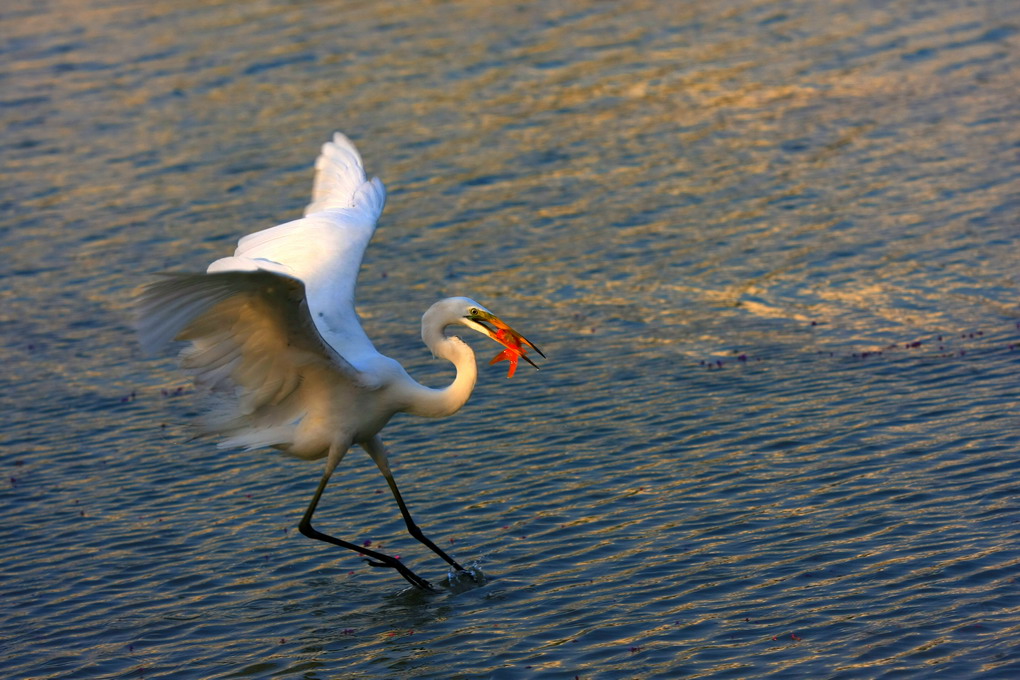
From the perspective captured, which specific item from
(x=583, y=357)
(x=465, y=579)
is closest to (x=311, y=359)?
(x=465, y=579)

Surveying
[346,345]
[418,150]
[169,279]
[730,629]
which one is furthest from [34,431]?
[418,150]

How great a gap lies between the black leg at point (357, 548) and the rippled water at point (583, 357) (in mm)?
180

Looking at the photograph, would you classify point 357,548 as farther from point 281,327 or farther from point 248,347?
point 281,327

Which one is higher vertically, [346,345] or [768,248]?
[346,345]

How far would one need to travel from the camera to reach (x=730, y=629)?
6543mm

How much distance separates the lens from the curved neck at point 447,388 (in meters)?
7.58

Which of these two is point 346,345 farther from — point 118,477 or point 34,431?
point 34,431

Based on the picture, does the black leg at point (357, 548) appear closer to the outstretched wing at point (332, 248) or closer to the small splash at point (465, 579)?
the small splash at point (465, 579)

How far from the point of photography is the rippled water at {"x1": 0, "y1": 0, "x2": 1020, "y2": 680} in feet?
22.6

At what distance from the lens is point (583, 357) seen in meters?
10.6

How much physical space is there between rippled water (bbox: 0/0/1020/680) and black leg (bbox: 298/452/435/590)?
0.18m

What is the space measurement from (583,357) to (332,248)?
9.46 feet

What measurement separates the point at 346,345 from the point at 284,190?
26.0 feet

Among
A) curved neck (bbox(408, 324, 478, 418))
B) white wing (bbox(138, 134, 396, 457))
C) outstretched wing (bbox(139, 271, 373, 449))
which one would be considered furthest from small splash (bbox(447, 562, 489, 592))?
outstretched wing (bbox(139, 271, 373, 449))
